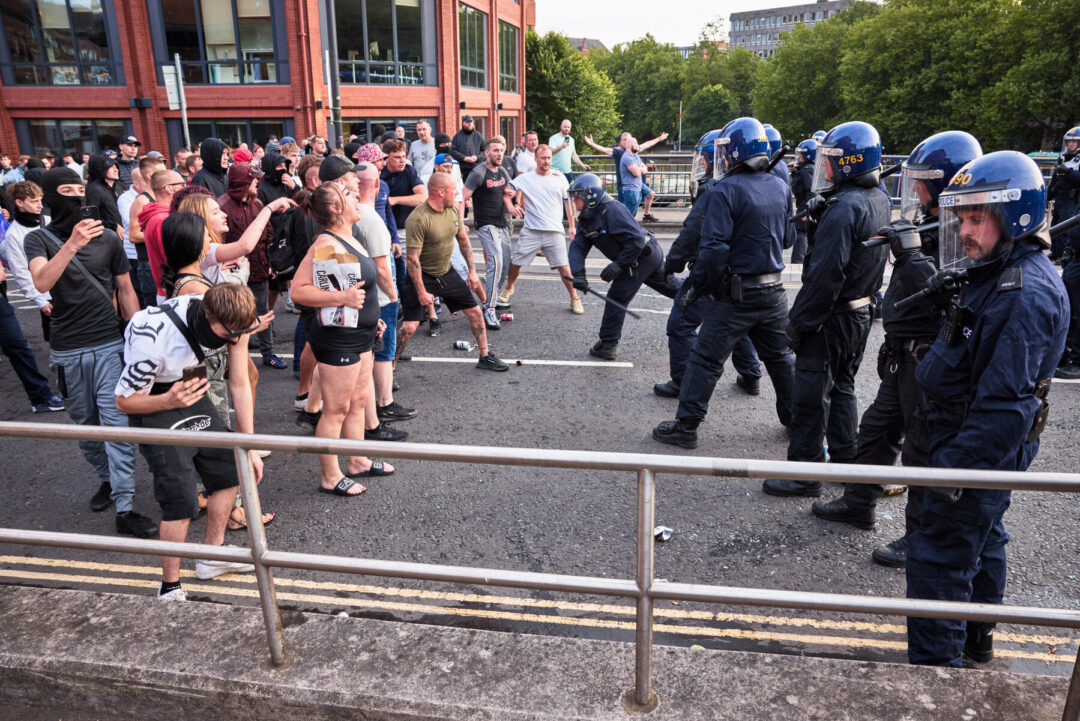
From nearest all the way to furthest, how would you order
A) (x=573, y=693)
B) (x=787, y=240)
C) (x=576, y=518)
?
(x=573, y=693) → (x=576, y=518) → (x=787, y=240)

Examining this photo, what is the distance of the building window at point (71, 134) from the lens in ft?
76.5

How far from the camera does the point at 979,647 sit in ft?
10.4

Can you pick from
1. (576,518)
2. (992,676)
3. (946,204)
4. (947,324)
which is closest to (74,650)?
(576,518)

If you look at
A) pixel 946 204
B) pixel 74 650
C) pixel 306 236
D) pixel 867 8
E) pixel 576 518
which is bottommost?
pixel 576 518

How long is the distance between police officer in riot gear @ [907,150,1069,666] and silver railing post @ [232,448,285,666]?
7.68 ft

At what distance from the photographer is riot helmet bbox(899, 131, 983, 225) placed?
3691 mm

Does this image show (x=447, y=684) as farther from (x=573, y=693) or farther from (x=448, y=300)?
(x=448, y=300)

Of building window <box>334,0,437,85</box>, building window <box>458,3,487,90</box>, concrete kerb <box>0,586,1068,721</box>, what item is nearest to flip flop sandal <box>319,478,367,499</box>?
concrete kerb <box>0,586,1068,721</box>

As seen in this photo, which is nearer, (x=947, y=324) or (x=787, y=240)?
(x=947, y=324)

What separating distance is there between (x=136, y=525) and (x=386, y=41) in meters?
24.3

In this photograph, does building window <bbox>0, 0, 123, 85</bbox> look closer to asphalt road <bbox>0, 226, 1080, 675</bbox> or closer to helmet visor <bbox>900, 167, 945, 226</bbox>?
asphalt road <bbox>0, 226, 1080, 675</bbox>

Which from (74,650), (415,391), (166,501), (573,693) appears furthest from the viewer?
(415,391)

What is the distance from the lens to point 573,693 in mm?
2383

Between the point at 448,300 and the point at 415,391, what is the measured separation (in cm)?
91
